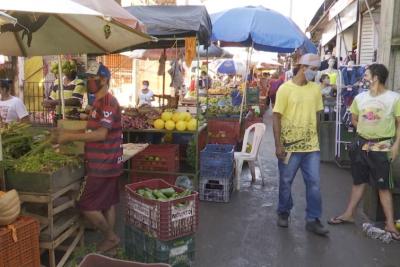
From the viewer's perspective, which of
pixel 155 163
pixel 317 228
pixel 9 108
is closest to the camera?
pixel 317 228

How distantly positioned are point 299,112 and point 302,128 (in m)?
0.19

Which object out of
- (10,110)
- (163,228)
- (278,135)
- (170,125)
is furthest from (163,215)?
(10,110)

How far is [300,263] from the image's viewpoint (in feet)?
14.5

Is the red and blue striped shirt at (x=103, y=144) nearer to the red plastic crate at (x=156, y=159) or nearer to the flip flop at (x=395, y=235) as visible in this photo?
the red plastic crate at (x=156, y=159)

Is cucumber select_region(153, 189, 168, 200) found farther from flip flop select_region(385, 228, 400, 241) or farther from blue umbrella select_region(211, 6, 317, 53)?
blue umbrella select_region(211, 6, 317, 53)

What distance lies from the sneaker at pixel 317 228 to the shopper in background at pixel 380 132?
758 mm

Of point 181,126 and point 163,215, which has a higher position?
point 181,126

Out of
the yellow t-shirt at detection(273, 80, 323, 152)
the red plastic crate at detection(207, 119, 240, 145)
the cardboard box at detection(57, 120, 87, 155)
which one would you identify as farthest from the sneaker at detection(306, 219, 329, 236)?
the red plastic crate at detection(207, 119, 240, 145)

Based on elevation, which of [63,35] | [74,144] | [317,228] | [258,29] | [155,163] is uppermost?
[258,29]

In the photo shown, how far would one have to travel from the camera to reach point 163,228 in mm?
3635

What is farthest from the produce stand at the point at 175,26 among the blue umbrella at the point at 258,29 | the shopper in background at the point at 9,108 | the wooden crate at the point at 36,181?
the wooden crate at the point at 36,181

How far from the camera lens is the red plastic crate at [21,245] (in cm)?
313

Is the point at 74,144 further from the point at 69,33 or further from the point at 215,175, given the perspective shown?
the point at 215,175

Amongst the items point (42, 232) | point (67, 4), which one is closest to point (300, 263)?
point (42, 232)
